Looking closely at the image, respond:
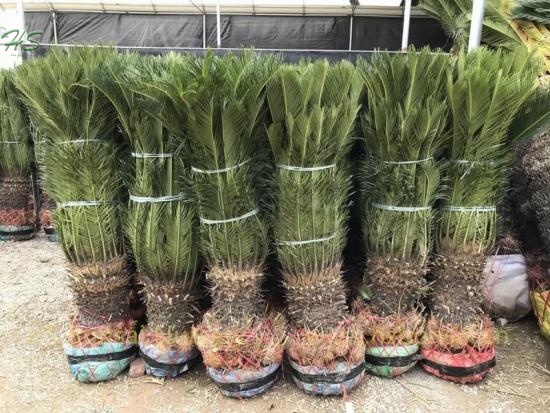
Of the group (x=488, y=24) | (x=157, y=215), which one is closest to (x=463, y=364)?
(x=157, y=215)

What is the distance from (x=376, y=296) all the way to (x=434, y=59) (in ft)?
5.55

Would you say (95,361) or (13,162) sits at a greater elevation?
(13,162)

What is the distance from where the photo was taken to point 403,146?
9.87 feet

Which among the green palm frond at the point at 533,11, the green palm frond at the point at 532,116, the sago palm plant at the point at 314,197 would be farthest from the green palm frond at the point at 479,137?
the green palm frond at the point at 533,11

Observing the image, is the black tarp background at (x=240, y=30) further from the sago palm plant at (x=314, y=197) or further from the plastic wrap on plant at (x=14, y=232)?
the sago palm plant at (x=314, y=197)

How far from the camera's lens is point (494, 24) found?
6.58 metres

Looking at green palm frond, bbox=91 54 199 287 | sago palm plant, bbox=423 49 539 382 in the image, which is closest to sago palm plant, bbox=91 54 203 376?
green palm frond, bbox=91 54 199 287

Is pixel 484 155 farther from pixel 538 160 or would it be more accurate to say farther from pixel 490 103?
pixel 538 160

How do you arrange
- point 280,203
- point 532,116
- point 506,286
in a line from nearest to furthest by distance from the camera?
point 280,203 → point 532,116 → point 506,286

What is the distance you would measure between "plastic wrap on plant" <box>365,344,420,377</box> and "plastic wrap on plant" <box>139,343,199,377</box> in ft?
4.27

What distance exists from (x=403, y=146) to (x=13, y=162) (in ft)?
19.5

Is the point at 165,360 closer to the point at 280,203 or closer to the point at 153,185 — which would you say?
the point at 153,185

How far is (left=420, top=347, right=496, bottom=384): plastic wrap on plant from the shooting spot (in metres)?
3.16

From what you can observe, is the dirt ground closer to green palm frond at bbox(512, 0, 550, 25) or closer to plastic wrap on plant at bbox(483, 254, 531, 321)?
plastic wrap on plant at bbox(483, 254, 531, 321)
